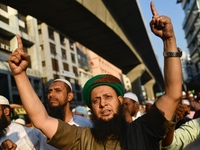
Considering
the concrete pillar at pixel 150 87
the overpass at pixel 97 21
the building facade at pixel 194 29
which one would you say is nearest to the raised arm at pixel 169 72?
the overpass at pixel 97 21

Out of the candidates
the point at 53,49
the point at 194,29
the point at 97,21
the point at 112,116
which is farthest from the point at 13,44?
the point at 194,29

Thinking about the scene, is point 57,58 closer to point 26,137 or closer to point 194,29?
point 194,29

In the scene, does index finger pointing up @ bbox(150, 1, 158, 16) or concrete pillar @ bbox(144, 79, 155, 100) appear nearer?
index finger pointing up @ bbox(150, 1, 158, 16)

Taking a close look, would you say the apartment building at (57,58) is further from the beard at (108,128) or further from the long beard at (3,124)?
the beard at (108,128)

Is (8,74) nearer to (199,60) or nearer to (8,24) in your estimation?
(8,24)

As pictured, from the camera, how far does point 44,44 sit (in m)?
35.3

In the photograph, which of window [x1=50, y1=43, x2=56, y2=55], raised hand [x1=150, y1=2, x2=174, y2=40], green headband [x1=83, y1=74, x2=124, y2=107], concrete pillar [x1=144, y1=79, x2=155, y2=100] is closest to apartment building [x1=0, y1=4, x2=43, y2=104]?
window [x1=50, y1=43, x2=56, y2=55]

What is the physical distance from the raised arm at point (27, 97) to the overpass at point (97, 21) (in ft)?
16.1

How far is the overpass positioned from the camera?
6867mm

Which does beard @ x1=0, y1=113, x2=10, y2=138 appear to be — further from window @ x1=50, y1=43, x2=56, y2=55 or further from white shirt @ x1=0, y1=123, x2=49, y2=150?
window @ x1=50, y1=43, x2=56, y2=55

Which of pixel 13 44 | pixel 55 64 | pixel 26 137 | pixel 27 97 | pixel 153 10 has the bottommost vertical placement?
pixel 26 137

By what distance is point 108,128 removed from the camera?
194 centimetres

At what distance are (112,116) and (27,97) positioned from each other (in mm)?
691

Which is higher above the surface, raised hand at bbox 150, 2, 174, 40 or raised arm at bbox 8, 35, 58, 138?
raised hand at bbox 150, 2, 174, 40
